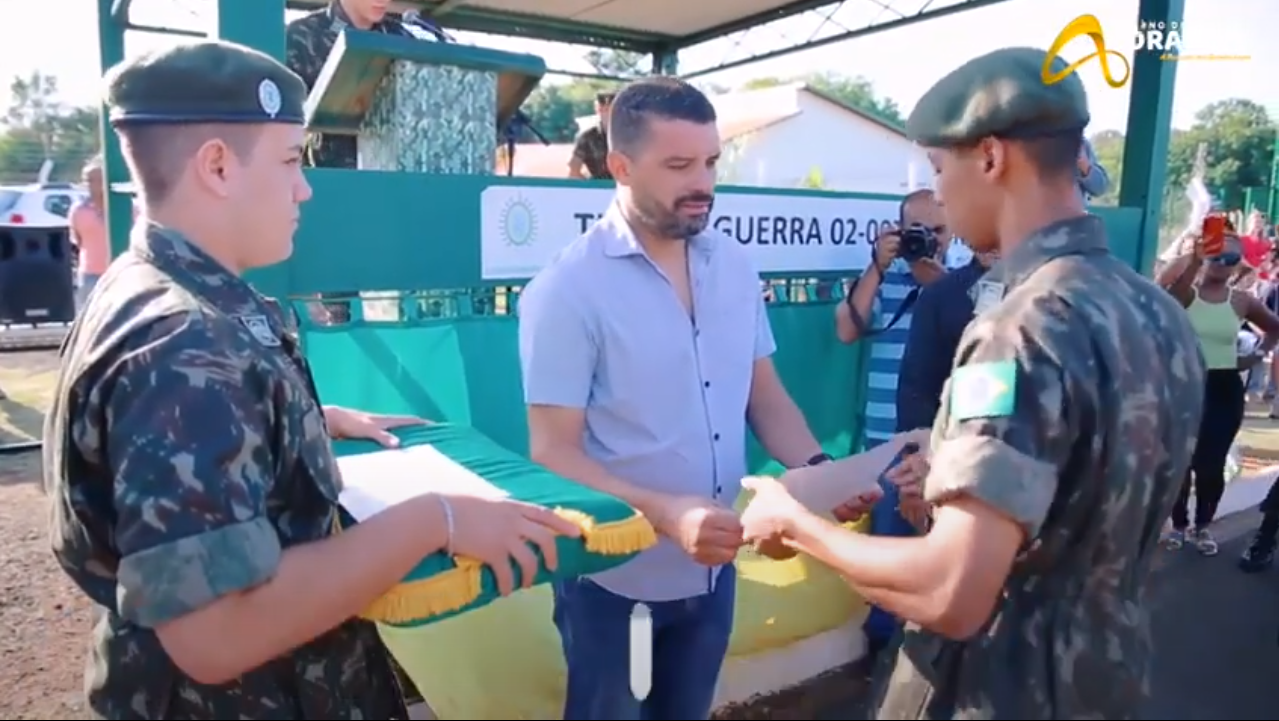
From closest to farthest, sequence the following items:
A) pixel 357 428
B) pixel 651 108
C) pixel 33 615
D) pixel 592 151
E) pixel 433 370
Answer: pixel 357 428, pixel 651 108, pixel 433 370, pixel 33 615, pixel 592 151

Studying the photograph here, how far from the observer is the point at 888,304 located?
382 cm

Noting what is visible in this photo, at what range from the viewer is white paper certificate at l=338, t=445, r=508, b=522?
120 cm

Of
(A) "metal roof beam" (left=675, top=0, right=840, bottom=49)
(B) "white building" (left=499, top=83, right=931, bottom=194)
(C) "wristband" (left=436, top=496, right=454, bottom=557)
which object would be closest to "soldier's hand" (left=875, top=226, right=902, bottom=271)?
(C) "wristband" (left=436, top=496, right=454, bottom=557)

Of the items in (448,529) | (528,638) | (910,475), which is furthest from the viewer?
(528,638)

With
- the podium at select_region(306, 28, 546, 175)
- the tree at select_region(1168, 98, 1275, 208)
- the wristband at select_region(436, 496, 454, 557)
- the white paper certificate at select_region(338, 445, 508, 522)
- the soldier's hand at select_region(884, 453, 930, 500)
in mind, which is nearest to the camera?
the wristband at select_region(436, 496, 454, 557)

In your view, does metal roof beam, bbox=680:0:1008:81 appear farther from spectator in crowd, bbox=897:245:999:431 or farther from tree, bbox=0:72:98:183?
tree, bbox=0:72:98:183

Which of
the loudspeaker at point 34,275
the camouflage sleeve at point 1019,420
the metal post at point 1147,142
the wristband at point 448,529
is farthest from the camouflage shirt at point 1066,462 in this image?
the loudspeaker at point 34,275

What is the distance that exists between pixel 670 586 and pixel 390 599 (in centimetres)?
91

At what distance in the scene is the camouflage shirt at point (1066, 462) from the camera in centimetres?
110

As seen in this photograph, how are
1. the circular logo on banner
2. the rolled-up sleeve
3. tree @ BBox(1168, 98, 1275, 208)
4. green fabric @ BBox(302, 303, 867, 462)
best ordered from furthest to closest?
tree @ BBox(1168, 98, 1275, 208)
the circular logo on banner
green fabric @ BBox(302, 303, 867, 462)
the rolled-up sleeve

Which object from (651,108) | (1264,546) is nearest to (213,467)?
(651,108)

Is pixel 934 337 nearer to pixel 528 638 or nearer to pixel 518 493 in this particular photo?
pixel 528 638

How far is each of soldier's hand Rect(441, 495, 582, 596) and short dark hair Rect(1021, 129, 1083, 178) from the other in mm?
776

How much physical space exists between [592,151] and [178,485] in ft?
11.4
